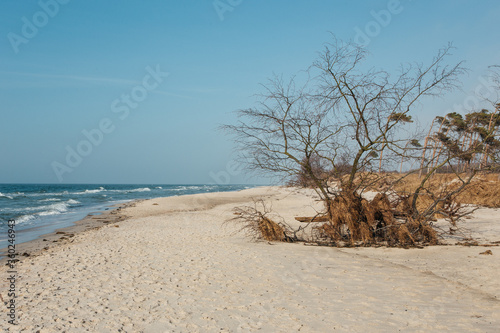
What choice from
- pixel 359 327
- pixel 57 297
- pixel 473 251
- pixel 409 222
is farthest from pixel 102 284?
pixel 473 251

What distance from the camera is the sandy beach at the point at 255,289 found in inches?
176

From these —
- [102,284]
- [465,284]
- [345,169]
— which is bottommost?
[465,284]

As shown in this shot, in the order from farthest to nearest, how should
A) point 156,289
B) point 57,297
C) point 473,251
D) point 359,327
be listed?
1. point 473,251
2. point 156,289
3. point 57,297
4. point 359,327

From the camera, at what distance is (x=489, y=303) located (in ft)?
16.8

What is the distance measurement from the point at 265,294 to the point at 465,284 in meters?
3.70

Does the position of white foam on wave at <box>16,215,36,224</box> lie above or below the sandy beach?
above

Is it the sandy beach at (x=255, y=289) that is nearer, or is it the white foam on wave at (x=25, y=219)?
the sandy beach at (x=255, y=289)

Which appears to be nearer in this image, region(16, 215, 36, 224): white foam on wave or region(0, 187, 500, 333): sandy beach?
region(0, 187, 500, 333): sandy beach

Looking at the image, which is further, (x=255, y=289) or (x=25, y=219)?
(x=25, y=219)

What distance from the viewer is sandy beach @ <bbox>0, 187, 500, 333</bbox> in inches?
176

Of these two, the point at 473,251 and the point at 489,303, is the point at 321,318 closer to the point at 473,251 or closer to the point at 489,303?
the point at 489,303

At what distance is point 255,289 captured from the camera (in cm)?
586

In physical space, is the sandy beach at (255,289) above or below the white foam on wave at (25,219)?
below

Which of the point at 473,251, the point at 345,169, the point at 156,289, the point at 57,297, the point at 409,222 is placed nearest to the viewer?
the point at 57,297
